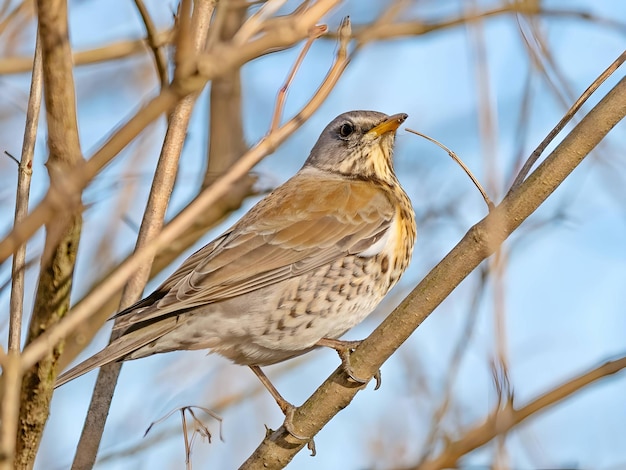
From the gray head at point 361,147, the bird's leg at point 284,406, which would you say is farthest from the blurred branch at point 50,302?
the gray head at point 361,147

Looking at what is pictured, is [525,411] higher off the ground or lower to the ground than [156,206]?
lower

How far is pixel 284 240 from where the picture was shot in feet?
17.8

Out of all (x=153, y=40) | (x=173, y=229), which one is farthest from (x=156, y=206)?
(x=173, y=229)

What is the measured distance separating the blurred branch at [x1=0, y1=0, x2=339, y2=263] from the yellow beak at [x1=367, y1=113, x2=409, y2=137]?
365 cm

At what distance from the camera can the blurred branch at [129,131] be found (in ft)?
6.43

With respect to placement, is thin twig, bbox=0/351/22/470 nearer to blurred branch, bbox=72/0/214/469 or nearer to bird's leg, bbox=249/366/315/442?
blurred branch, bbox=72/0/214/469

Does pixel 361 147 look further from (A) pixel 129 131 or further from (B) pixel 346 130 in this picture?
(A) pixel 129 131

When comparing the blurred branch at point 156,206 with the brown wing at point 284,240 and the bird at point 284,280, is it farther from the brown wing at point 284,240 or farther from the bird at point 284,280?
the brown wing at point 284,240

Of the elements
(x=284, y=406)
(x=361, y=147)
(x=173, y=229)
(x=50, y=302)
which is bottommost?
(x=173, y=229)

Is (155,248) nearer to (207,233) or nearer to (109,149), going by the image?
(109,149)

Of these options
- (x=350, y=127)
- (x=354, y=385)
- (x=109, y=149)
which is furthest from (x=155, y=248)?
(x=350, y=127)

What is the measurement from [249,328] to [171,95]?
3.17 m

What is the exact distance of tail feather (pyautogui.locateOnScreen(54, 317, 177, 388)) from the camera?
4.04 m

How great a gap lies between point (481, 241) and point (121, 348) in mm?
1927
